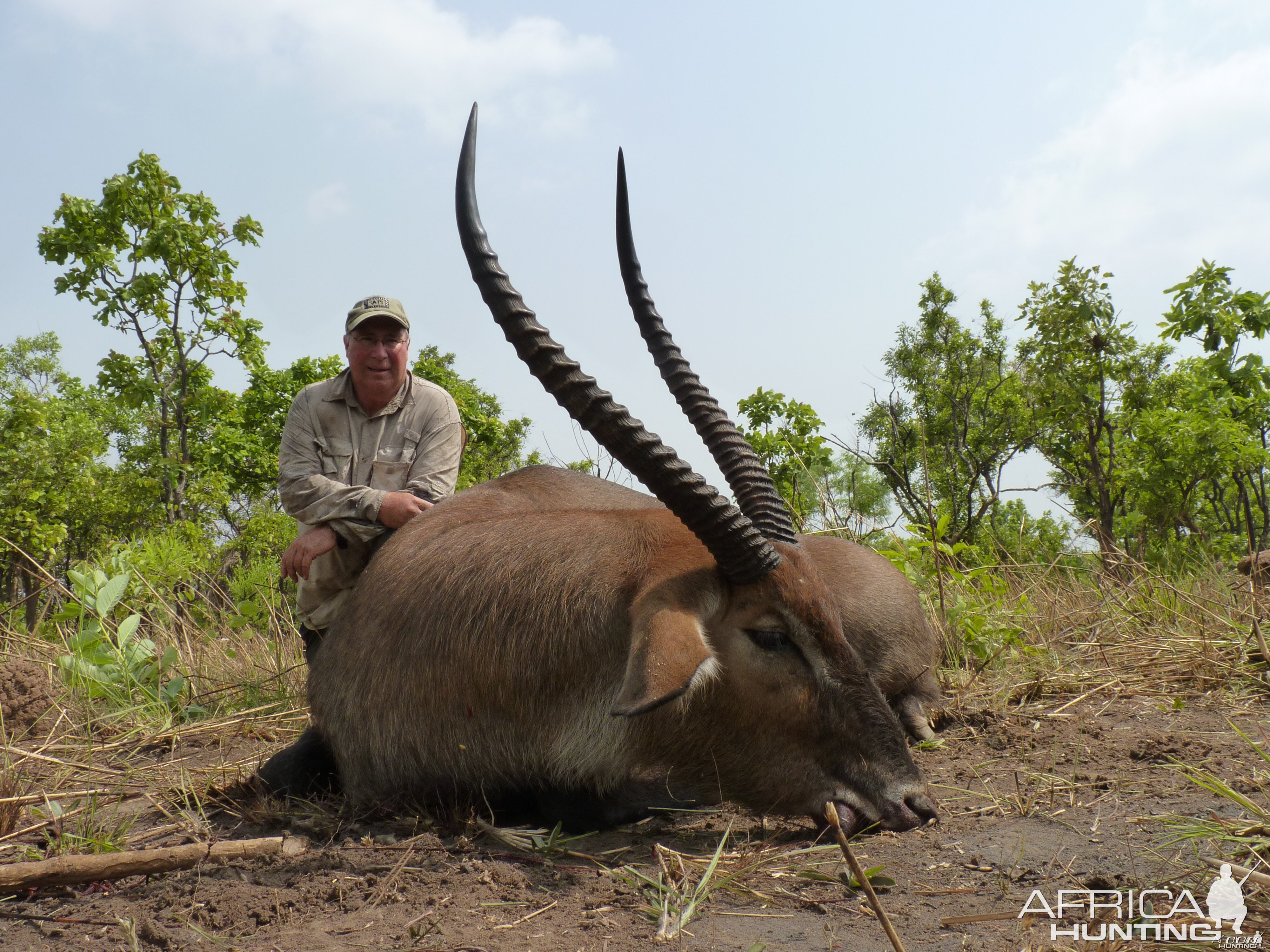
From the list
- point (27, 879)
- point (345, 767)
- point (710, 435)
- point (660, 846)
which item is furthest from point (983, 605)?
point (27, 879)

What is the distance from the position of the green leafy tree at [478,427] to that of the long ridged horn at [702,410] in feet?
60.8

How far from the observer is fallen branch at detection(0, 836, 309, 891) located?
99.0 inches

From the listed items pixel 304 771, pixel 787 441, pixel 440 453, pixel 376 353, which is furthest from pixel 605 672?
pixel 787 441

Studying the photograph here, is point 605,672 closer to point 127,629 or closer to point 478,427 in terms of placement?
point 127,629

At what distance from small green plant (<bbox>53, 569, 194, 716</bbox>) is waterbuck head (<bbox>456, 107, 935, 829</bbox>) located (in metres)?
3.16

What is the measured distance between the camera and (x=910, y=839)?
2871 mm

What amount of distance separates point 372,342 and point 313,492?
896 mm

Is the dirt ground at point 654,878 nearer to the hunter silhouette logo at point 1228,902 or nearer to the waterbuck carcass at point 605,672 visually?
the hunter silhouette logo at point 1228,902

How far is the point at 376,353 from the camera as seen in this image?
4.87 meters

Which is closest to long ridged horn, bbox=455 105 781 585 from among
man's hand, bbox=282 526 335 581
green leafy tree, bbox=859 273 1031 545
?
man's hand, bbox=282 526 335 581

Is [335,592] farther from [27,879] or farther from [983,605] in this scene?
[983,605]

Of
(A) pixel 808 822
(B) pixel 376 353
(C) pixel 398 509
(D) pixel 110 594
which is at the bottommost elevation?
(A) pixel 808 822

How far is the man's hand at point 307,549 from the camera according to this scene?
14.0 feet

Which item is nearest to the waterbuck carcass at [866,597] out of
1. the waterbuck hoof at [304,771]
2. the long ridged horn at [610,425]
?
the long ridged horn at [610,425]
